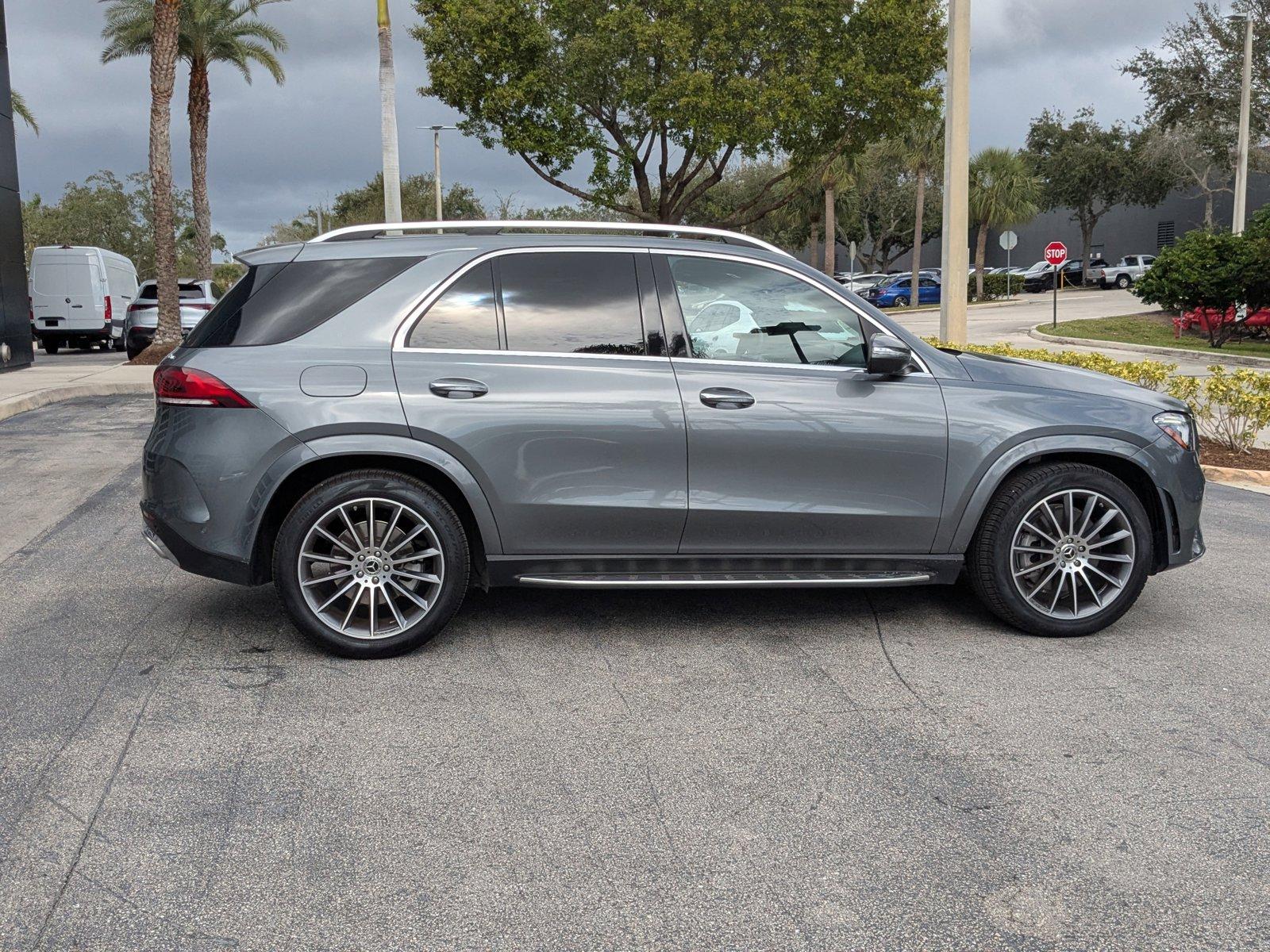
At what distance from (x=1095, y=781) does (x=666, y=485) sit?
6.70 ft

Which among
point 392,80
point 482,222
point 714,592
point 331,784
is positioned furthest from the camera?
point 392,80

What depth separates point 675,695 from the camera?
4629mm

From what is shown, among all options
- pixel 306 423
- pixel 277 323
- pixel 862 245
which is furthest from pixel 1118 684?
pixel 862 245

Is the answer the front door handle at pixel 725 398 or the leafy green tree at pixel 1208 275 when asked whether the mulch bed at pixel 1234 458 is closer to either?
the front door handle at pixel 725 398

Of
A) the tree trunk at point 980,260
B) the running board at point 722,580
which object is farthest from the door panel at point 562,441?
the tree trunk at point 980,260

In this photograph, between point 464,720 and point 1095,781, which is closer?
point 1095,781

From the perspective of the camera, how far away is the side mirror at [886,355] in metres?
5.03

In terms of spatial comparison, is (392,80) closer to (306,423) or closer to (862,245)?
(306,423)

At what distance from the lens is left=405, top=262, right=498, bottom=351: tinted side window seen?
16.7 ft

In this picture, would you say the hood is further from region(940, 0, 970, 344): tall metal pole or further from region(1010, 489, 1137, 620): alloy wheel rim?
region(940, 0, 970, 344): tall metal pole

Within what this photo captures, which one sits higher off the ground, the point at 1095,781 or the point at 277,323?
the point at 277,323

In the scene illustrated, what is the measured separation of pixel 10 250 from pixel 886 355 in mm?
22114

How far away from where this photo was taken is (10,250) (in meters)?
22.7

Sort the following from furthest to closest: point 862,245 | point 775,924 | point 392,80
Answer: point 862,245
point 392,80
point 775,924
